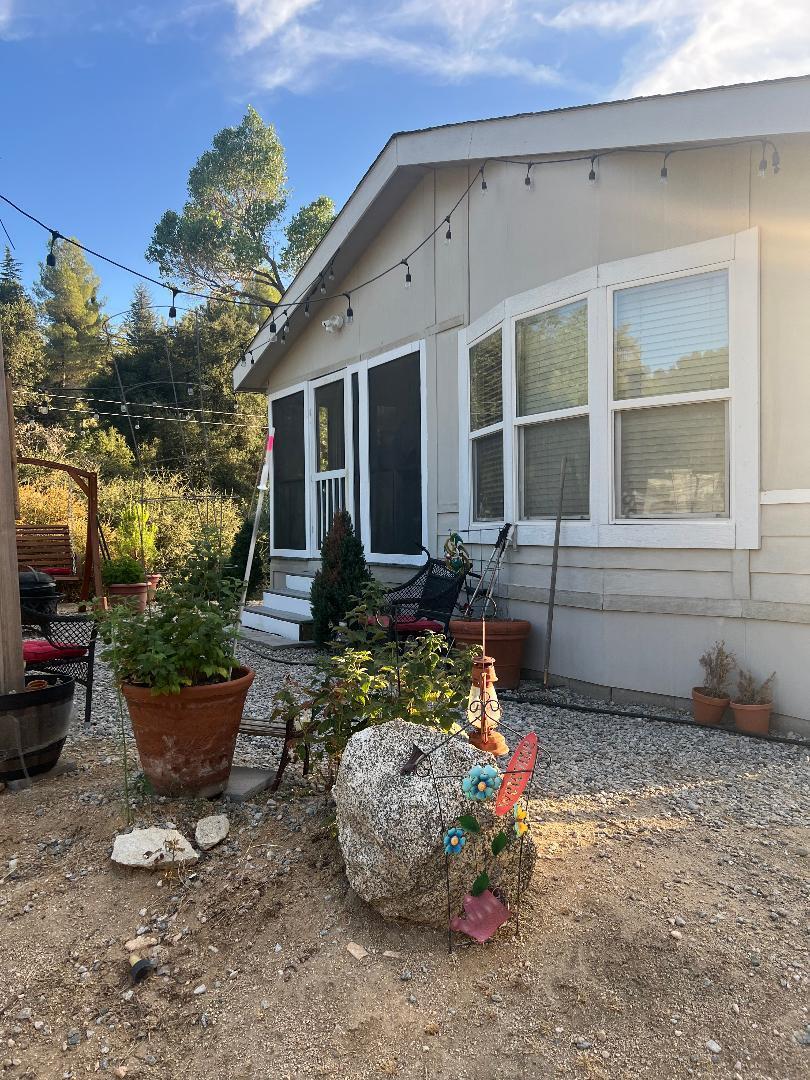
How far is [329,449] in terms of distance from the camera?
8289 millimetres

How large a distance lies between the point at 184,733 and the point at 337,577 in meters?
3.45

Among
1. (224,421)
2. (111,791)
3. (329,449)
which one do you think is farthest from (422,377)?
(224,421)

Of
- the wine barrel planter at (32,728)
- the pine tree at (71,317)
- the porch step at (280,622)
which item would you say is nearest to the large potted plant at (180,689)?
the wine barrel planter at (32,728)

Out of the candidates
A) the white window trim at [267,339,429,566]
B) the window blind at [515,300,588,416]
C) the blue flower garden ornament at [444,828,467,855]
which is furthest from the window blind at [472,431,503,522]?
the blue flower garden ornament at [444,828,467,855]

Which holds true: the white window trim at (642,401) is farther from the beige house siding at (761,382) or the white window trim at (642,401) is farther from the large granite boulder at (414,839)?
the large granite boulder at (414,839)

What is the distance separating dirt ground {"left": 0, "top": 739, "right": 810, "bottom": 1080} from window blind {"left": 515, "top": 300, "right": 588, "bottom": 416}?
9.55 feet

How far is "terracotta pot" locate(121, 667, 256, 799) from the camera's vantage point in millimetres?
2754

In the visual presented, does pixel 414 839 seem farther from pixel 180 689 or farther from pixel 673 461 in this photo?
pixel 673 461

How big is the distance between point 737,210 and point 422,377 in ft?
9.72

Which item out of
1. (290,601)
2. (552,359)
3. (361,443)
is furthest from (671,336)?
(290,601)

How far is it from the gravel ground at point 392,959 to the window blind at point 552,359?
2.71 metres

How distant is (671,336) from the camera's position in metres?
4.24

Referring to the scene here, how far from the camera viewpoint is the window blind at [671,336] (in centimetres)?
405

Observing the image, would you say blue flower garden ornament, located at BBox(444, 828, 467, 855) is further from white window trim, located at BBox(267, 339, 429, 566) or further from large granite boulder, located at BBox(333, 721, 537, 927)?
white window trim, located at BBox(267, 339, 429, 566)
